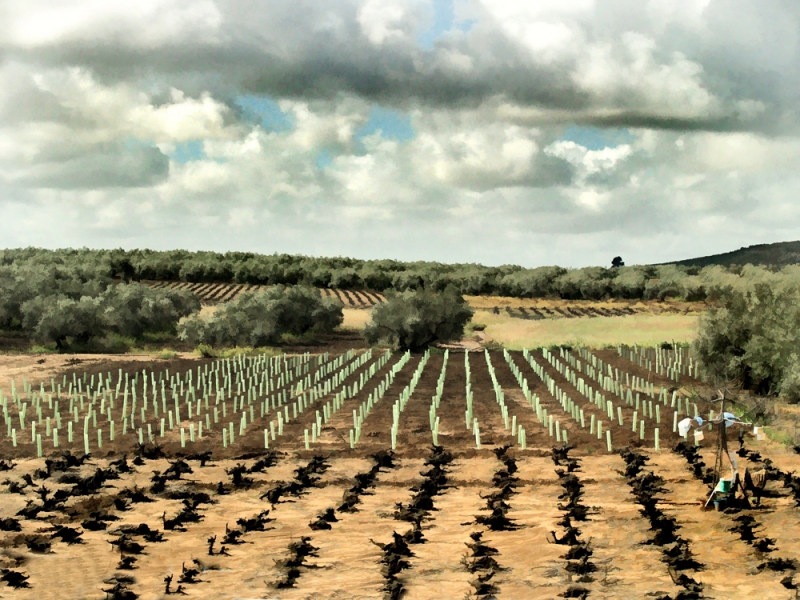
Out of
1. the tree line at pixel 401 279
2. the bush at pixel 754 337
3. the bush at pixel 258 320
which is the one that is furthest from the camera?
the tree line at pixel 401 279

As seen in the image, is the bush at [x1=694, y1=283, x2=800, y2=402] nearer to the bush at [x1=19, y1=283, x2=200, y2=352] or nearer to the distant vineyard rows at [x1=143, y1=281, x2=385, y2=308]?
the bush at [x1=19, y1=283, x2=200, y2=352]

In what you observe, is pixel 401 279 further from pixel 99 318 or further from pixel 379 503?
pixel 379 503

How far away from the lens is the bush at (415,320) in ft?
153

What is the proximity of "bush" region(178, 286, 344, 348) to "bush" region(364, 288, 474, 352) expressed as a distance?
703 centimetres

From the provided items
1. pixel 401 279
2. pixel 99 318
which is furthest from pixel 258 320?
pixel 401 279

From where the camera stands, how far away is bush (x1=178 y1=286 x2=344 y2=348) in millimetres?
50000

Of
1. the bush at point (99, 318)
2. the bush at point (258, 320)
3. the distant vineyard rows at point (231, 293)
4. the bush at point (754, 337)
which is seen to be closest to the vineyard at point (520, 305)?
the distant vineyard rows at point (231, 293)

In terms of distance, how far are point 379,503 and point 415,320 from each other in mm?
31125

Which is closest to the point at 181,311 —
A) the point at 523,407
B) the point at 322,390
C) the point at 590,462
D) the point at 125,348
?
the point at 125,348

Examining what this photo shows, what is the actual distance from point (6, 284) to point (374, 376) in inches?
1410

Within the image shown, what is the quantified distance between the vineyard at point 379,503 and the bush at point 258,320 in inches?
847

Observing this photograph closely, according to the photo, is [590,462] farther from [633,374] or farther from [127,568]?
[633,374]

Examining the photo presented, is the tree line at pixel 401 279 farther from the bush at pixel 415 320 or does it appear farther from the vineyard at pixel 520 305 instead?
the bush at pixel 415 320

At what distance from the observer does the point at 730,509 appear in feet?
44.5
